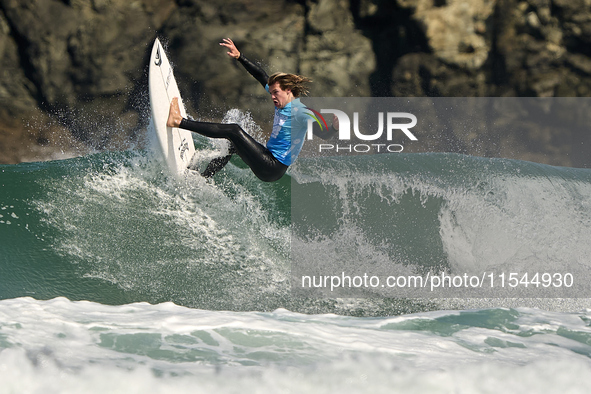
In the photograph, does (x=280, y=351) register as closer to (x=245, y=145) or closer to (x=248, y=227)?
(x=245, y=145)

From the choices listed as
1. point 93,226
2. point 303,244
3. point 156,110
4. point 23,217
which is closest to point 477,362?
point 303,244

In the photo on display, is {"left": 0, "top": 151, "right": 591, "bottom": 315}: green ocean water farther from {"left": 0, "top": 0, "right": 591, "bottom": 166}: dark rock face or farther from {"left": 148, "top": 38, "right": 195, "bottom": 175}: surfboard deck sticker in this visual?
{"left": 0, "top": 0, "right": 591, "bottom": 166}: dark rock face

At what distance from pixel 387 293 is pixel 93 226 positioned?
2.33 meters

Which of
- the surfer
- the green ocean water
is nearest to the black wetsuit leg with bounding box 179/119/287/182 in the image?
the surfer

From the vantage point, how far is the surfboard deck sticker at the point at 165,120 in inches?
144

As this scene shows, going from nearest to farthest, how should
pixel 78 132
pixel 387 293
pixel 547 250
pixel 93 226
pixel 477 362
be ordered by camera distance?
pixel 477 362 < pixel 387 293 < pixel 93 226 < pixel 547 250 < pixel 78 132

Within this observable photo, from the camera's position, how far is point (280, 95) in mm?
3305

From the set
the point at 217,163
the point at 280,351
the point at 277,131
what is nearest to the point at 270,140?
the point at 277,131

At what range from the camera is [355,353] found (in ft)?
7.20

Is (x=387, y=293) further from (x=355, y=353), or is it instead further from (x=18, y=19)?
(x=18, y=19)

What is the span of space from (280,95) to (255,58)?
639cm

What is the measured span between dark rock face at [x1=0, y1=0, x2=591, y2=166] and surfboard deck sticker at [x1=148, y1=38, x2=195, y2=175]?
5.47m

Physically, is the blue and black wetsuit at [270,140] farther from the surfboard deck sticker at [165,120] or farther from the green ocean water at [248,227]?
the green ocean water at [248,227]

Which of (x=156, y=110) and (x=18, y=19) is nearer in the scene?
(x=156, y=110)
